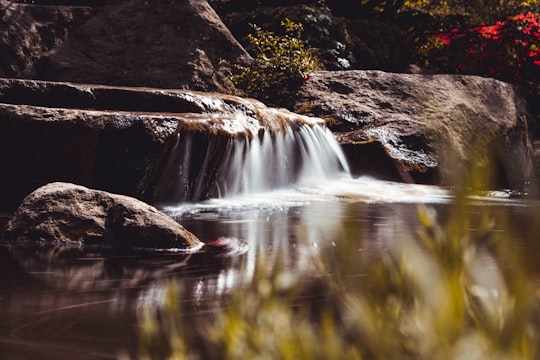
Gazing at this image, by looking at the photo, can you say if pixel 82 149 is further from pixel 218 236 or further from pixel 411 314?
pixel 411 314

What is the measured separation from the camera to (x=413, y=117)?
11.7 metres

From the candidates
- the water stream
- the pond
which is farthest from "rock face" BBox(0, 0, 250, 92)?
the pond

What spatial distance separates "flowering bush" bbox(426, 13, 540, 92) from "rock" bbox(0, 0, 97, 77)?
8.55m

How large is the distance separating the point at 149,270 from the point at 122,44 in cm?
880

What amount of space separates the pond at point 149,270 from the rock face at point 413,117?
3.28m

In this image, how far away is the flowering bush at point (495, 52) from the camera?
1650 centimetres

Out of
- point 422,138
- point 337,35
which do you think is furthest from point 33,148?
point 337,35

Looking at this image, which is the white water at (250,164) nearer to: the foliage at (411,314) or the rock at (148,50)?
the rock at (148,50)

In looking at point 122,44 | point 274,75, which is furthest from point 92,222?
point 122,44

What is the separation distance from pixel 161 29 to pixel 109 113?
555cm

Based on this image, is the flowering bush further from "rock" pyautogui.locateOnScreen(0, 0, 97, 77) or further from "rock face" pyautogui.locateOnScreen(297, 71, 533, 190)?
"rock" pyautogui.locateOnScreen(0, 0, 97, 77)

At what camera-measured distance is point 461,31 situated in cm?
1698

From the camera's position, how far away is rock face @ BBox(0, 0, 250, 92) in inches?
462

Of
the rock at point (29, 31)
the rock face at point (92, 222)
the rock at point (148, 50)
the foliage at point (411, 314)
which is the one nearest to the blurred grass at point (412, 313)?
the foliage at point (411, 314)
